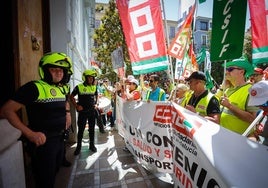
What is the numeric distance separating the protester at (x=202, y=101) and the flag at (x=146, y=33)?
2.23ft

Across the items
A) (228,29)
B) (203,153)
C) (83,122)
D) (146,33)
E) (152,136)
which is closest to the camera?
(203,153)

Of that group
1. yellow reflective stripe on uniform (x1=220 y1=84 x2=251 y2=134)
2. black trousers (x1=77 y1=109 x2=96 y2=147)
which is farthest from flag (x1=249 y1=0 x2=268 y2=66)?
black trousers (x1=77 y1=109 x2=96 y2=147)

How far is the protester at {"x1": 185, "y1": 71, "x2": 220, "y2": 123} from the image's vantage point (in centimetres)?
304

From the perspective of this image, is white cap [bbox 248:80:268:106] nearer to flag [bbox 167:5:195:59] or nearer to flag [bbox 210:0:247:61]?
flag [bbox 210:0:247:61]

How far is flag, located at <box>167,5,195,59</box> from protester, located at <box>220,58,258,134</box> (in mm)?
923

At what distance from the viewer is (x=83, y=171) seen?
4270 mm

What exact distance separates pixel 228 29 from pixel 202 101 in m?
1.04

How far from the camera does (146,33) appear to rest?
391cm

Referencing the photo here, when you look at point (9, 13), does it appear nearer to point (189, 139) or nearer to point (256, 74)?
point (189, 139)

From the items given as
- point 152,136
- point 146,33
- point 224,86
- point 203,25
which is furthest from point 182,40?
point 203,25

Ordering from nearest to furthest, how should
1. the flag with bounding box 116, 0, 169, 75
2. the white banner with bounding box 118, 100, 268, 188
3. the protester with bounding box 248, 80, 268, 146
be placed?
the white banner with bounding box 118, 100, 268, 188 < the protester with bounding box 248, 80, 268, 146 < the flag with bounding box 116, 0, 169, 75

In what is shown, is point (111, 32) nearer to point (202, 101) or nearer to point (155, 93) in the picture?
point (155, 93)

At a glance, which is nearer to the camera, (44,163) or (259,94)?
(259,94)

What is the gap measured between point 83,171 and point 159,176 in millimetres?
1513
